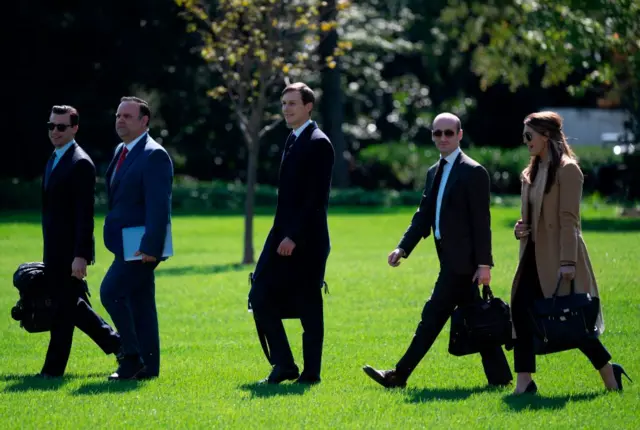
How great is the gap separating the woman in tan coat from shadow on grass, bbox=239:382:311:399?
147 centimetres

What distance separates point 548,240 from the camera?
8.46m

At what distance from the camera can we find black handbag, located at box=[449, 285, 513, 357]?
856cm

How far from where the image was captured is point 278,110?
44000 millimetres

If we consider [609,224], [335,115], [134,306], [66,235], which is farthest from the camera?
[335,115]

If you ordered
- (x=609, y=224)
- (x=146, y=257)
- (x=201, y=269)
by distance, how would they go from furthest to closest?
(x=609, y=224), (x=201, y=269), (x=146, y=257)

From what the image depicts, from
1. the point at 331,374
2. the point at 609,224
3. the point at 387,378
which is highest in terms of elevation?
the point at 609,224

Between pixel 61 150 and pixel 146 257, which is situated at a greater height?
pixel 61 150

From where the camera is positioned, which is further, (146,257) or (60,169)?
(60,169)

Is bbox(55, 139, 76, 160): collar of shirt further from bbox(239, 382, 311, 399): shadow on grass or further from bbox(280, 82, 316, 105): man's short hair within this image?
bbox(239, 382, 311, 399): shadow on grass

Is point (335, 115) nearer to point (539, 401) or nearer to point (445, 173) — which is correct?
point (445, 173)

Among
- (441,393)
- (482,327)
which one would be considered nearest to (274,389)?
(441,393)

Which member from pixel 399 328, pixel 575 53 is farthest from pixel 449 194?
pixel 575 53

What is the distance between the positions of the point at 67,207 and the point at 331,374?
7.72 feet

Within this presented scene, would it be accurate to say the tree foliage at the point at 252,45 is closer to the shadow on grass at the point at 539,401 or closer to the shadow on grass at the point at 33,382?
the shadow on grass at the point at 33,382
